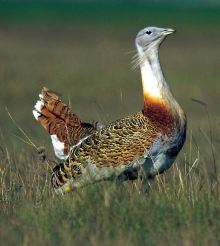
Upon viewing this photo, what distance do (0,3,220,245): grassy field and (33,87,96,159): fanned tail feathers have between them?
16 centimetres

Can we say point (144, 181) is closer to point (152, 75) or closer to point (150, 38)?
point (152, 75)

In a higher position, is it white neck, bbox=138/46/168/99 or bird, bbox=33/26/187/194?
white neck, bbox=138/46/168/99

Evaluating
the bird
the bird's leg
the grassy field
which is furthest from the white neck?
the bird's leg

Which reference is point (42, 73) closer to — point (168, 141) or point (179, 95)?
point (179, 95)

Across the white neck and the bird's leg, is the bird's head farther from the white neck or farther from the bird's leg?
the bird's leg

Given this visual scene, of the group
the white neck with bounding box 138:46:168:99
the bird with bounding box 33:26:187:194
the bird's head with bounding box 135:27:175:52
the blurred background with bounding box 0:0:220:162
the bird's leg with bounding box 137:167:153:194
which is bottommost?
the blurred background with bounding box 0:0:220:162

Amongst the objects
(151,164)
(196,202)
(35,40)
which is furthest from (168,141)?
(35,40)

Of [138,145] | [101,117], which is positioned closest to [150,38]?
[138,145]

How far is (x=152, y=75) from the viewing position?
5.80m

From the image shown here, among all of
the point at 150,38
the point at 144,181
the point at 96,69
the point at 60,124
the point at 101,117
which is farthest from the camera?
the point at 96,69

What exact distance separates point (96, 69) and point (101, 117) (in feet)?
34.3

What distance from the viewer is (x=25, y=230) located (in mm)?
4641

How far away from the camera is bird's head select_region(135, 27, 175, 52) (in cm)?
594

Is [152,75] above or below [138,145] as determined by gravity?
above
